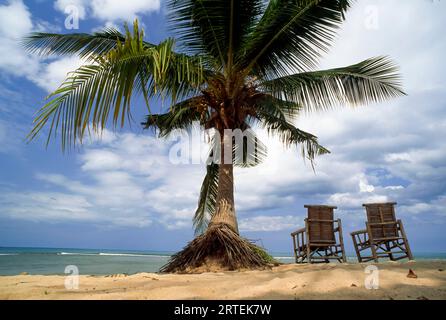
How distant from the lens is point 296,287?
8.70 feet

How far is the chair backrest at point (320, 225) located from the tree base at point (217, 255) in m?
2.03

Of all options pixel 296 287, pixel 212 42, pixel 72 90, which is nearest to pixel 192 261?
pixel 296 287

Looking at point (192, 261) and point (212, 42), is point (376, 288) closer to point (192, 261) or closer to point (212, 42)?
point (192, 261)

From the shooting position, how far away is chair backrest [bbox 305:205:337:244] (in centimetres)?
714

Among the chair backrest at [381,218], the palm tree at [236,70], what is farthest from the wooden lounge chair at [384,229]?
the palm tree at [236,70]

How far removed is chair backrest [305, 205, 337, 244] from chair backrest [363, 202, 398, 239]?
814mm

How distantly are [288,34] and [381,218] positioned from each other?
14.5 feet

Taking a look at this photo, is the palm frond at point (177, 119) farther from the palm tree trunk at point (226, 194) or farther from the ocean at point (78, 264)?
the ocean at point (78, 264)

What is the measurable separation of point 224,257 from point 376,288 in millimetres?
2944

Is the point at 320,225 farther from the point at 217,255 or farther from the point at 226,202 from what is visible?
the point at 217,255

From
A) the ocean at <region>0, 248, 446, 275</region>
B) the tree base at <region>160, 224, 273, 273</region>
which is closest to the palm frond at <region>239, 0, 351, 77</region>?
the tree base at <region>160, 224, 273, 273</region>

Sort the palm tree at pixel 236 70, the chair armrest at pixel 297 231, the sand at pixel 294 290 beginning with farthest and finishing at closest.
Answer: the chair armrest at pixel 297 231 < the palm tree at pixel 236 70 < the sand at pixel 294 290

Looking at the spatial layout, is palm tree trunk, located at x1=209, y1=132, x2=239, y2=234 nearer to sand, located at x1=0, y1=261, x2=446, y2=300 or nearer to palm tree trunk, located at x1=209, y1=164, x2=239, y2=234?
palm tree trunk, located at x1=209, y1=164, x2=239, y2=234

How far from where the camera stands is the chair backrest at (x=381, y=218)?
709cm
